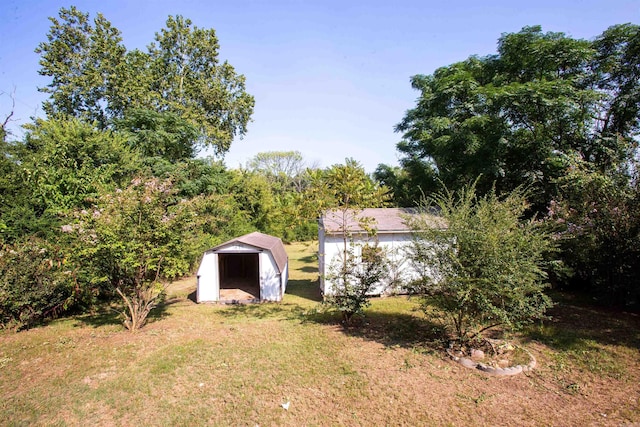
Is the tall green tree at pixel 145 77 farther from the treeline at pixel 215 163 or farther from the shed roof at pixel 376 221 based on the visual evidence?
the shed roof at pixel 376 221

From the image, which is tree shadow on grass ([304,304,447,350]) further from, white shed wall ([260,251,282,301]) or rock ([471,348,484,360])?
white shed wall ([260,251,282,301])

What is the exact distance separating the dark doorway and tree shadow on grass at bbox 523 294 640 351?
978cm

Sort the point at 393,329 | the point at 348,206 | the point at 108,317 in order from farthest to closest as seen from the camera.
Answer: the point at 108,317, the point at 348,206, the point at 393,329

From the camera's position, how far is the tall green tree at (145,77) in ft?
71.5

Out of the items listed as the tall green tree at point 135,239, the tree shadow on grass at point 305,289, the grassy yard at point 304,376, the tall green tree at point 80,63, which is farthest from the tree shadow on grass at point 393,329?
the tall green tree at point 80,63

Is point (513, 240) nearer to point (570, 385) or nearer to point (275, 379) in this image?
point (570, 385)

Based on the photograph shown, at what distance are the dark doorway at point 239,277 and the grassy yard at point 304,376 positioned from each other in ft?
11.8

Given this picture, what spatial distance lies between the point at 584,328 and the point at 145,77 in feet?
89.8

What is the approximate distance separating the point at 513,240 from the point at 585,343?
3897 mm

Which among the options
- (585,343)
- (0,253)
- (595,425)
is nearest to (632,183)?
(585,343)

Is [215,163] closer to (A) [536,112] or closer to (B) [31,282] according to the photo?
(B) [31,282]

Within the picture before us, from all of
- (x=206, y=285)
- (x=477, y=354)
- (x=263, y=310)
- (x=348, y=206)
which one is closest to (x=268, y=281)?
(x=263, y=310)

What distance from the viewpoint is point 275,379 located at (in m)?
6.33

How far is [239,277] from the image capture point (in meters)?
18.0
